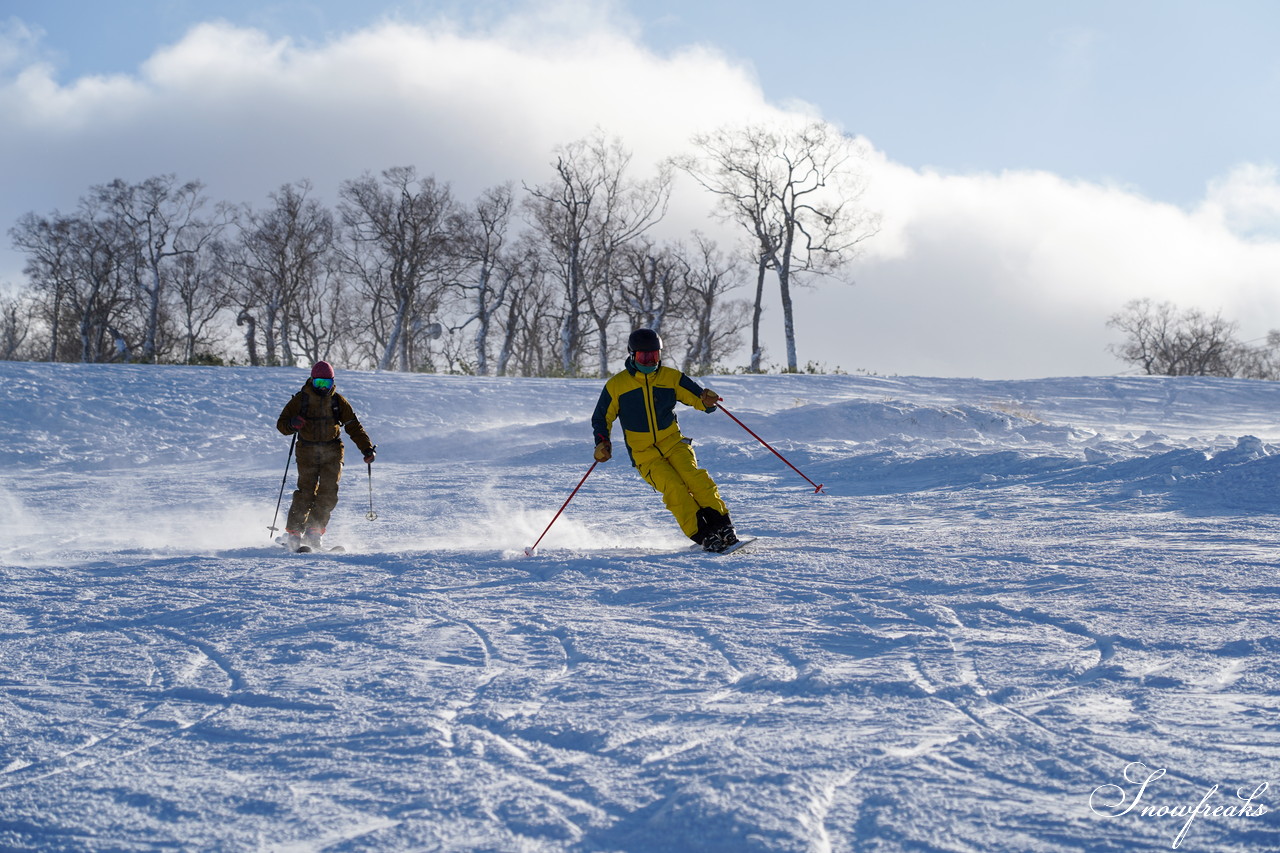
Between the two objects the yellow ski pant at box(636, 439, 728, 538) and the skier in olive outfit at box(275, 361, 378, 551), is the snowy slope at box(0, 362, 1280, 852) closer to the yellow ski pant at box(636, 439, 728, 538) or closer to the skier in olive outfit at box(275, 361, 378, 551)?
the yellow ski pant at box(636, 439, 728, 538)

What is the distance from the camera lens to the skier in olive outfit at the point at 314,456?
808 cm

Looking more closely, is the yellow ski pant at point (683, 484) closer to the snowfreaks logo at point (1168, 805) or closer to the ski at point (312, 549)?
the ski at point (312, 549)

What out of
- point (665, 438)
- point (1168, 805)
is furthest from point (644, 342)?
point (1168, 805)

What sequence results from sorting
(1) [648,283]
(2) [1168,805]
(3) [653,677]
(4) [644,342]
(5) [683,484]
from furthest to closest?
(1) [648,283] → (5) [683,484] → (4) [644,342] → (3) [653,677] → (2) [1168,805]

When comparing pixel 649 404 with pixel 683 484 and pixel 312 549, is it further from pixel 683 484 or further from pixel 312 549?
pixel 312 549

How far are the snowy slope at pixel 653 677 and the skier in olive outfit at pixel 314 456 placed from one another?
0.41 metres

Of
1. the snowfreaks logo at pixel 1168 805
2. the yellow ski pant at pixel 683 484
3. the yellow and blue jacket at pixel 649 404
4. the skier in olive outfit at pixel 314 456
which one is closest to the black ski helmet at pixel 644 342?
the yellow and blue jacket at pixel 649 404

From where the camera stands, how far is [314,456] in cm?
818

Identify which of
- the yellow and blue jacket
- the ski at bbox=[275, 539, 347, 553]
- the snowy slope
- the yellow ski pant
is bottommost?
the ski at bbox=[275, 539, 347, 553]

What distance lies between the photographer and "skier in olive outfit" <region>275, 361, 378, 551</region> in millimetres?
8078

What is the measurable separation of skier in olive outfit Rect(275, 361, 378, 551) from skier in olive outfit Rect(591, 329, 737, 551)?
247 centimetres

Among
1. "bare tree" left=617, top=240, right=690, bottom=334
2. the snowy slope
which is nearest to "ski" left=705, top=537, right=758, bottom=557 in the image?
the snowy slope

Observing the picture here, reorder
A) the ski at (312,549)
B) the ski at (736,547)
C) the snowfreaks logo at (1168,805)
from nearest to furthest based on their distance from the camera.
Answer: the snowfreaks logo at (1168,805) < the ski at (736,547) < the ski at (312,549)

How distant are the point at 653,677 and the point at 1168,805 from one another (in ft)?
6.20
